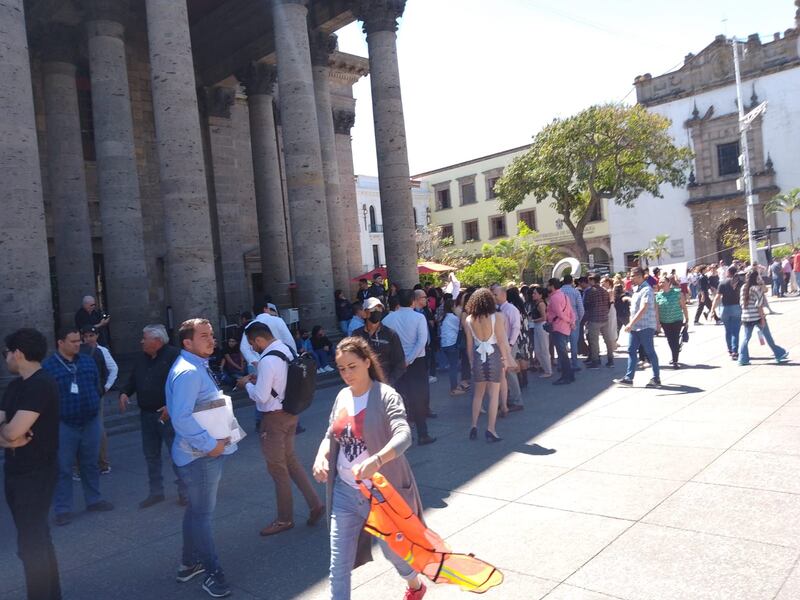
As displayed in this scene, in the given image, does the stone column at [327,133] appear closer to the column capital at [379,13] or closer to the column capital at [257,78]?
the column capital at [257,78]

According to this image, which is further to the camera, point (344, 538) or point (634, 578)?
point (634, 578)

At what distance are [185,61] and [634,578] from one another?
11712mm

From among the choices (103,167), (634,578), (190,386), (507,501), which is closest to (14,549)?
(190,386)

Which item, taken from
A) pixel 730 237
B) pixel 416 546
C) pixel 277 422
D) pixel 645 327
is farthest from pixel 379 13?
pixel 730 237

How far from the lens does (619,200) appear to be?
3712 cm

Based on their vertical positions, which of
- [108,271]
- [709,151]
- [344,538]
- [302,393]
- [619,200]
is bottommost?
[344,538]

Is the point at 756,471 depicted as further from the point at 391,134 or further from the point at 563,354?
the point at 391,134

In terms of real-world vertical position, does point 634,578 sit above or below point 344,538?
below

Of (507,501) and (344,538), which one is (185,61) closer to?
(507,501)

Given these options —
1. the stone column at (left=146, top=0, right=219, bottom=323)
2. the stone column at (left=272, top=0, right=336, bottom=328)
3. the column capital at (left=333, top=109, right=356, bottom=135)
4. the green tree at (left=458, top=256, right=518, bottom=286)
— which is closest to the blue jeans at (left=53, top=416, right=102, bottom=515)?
the stone column at (left=146, top=0, right=219, bottom=323)

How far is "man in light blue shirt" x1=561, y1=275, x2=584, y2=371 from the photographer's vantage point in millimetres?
11503

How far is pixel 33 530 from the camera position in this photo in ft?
13.1

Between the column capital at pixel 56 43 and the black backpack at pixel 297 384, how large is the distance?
15.0m

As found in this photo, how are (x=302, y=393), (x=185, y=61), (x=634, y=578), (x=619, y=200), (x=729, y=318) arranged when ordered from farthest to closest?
1. (x=619, y=200)
2. (x=185, y=61)
3. (x=729, y=318)
4. (x=302, y=393)
5. (x=634, y=578)
